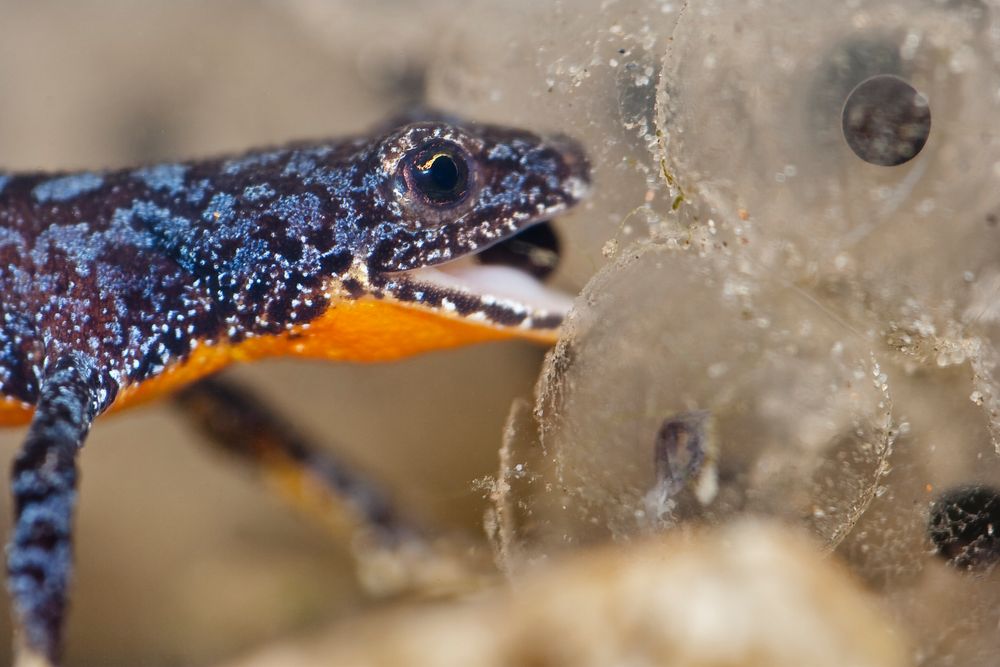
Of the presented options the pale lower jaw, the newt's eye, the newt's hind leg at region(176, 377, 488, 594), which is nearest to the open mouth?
the pale lower jaw

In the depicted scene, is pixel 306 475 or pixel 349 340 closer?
pixel 349 340

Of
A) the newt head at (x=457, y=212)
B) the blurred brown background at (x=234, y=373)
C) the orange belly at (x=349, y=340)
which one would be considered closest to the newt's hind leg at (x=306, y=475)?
the blurred brown background at (x=234, y=373)

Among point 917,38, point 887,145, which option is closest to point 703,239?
point 887,145

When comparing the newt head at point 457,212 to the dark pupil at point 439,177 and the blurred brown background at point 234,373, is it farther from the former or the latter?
the blurred brown background at point 234,373

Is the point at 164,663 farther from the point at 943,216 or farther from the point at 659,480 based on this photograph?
the point at 943,216

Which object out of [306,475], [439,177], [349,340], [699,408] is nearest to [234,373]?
[306,475]

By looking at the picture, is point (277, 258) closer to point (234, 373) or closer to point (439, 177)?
point (439, 177)
